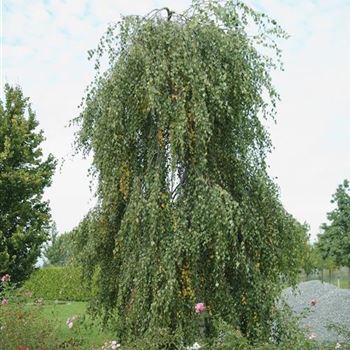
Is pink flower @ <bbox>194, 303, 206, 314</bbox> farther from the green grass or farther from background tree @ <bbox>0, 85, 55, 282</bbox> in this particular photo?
background tree @ <bbox>0, 85, 55, 282</bbox>

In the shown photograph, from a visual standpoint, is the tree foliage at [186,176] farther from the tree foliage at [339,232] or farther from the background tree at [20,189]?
the tree foliage at [339,232]

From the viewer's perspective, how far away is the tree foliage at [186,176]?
16.8 feet

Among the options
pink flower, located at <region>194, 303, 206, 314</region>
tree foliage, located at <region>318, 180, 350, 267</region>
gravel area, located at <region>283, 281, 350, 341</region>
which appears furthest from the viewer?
tree foliage, located at <region>318, 180, 350, 267</region>

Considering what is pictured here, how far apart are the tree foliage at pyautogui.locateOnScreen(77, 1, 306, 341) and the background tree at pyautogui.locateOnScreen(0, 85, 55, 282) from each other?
4.84 m

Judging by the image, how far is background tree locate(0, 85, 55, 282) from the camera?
10281mm

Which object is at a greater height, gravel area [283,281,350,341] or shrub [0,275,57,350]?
gravel area [283,281,350,341]

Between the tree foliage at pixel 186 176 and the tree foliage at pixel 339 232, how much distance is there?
17.3m

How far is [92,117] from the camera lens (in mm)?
5770

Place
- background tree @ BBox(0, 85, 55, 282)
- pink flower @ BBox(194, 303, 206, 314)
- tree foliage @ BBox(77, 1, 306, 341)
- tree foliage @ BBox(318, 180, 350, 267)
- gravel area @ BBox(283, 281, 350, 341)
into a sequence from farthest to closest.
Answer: tree foliage @ BBox(318, 180, 350, 267) < background tree @ BBox(0, 85, 55, 282) < gravel area @ BBox(283, 281, 350, 341) < tree foliage @ BBox(77, 1, 306, 341) < pink flower @ BBox(194, 303, 206, 314)

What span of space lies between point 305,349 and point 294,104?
295 centimetres

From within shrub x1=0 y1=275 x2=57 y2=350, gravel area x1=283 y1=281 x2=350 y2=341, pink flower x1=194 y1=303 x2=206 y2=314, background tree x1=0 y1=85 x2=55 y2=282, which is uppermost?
background tree x1=0 y1=85 x2=55 y2=282

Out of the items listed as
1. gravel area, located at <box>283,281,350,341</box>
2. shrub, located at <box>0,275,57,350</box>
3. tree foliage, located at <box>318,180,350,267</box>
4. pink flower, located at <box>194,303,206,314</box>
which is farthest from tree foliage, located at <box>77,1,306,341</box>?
Result: tree foliage, located at <box>318,180,350,267</box>

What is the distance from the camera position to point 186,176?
216 inches

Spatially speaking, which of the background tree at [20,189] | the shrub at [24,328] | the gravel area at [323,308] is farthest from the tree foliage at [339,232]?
the shrub at [24,328]
